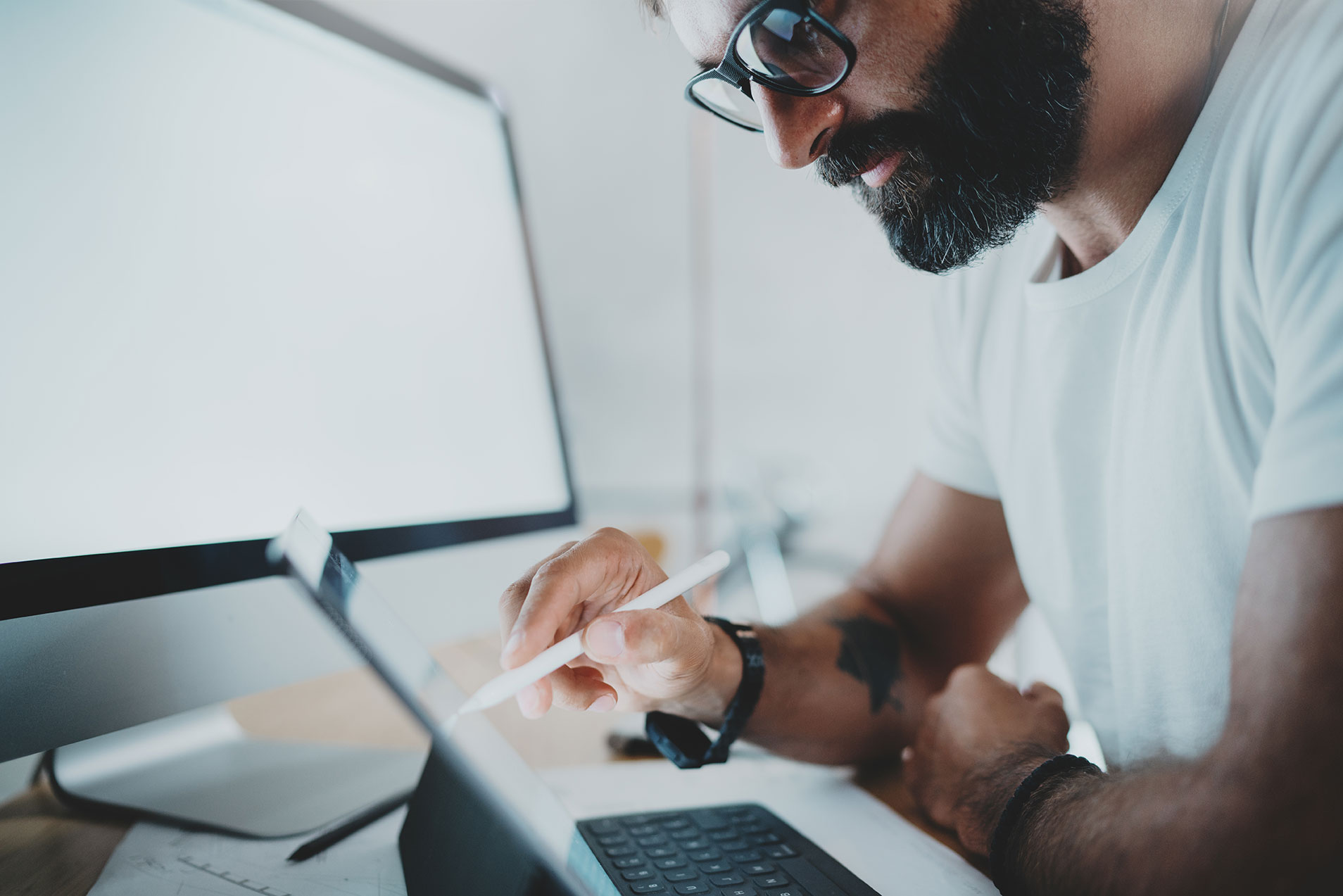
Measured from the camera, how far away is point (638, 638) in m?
0.40

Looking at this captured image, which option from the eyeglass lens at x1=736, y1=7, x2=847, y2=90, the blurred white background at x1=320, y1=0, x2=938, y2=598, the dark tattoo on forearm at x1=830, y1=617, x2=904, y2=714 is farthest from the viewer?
the blurred white background at x1=320, y1=0, x2=938, y2=598

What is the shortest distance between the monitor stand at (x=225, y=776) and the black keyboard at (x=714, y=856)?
19 centimetres

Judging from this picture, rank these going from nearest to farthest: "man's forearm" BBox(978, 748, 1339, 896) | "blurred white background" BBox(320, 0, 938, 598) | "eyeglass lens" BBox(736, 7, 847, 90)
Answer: "man's forearm" BBox(978, 748, 1339, 896) → "eyeglass lens" BBox(736, 7, 847, 90) → "blurred white background" BBox(320, 0, 938, 598)

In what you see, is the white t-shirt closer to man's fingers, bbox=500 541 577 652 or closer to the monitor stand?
man's fingers, bbox=500 541 577 652

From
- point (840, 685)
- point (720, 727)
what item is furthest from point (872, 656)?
point (720, 727)

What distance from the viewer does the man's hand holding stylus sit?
15.3 inches

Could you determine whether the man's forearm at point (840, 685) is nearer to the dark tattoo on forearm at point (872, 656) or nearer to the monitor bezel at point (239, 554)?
the dark tattoo on forearm at point (872, 656)

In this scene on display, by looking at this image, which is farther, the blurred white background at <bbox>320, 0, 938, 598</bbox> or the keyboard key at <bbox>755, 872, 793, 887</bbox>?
the blurred white background at <bbox>320, 0, 938, 598</bbox>

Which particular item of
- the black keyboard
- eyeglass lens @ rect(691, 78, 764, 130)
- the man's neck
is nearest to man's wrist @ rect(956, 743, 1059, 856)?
Result: the black keyboard

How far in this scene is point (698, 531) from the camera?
1.77 metres

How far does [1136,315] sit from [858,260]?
55.5 inches

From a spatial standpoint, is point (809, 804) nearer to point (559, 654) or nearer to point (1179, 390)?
point (559, 654)

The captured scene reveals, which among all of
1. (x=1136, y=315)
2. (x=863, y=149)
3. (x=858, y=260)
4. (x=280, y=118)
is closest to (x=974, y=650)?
(x=1136, y=315)

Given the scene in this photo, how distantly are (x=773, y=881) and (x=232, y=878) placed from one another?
0.29 m
